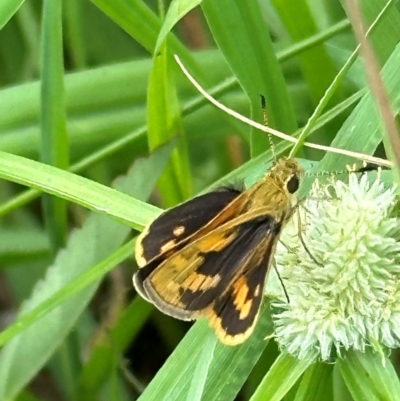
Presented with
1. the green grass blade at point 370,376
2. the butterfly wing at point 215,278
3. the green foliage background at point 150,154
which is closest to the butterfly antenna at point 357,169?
the green foliage background at point 150,154

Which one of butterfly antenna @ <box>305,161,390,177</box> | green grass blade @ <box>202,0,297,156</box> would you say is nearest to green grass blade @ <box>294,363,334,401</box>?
butterfly antenna @ <box>305,161,390,177</box>

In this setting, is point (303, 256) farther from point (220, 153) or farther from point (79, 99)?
point (220, 153)

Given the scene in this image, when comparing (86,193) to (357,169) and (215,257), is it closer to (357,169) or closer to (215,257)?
(215,257)

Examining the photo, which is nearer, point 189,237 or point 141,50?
point 189,237

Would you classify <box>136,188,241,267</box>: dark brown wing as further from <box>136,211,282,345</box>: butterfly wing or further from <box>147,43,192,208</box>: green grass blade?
<box>147,43,192,208</box>: green grass blade

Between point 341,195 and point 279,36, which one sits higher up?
point 279,36

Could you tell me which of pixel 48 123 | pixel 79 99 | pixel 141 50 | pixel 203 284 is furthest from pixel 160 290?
pixel 141 50

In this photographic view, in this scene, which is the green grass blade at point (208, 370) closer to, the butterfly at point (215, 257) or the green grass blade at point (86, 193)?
the butterfly at point (215, 257)
